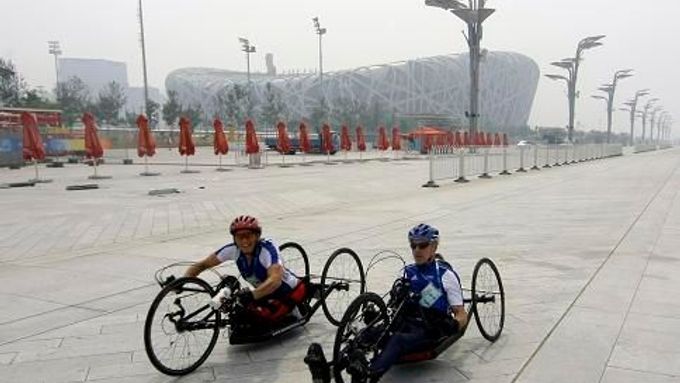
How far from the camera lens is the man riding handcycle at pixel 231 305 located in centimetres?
452

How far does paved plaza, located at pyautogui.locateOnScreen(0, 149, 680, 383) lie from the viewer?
15.0 feet

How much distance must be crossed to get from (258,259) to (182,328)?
0.79 meters

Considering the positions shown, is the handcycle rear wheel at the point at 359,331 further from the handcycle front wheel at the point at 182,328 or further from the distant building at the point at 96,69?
the distant building at the point at 96,69

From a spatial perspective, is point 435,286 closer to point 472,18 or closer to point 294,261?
point 294,261

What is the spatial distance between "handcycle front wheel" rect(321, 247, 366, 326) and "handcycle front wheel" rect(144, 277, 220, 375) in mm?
1158

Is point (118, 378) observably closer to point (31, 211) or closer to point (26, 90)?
point (31, 211)

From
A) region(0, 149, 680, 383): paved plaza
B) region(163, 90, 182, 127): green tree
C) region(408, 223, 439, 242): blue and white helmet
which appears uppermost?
region(163, 90, 182, 127): green tree

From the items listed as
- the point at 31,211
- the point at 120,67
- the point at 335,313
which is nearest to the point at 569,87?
the point at 31,211

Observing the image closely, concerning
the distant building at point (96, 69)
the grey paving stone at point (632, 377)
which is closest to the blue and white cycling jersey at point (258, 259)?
the grey paving stone at point (632, 377)

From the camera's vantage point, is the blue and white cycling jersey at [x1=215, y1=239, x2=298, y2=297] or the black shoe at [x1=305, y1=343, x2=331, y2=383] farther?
the blue and white cycling jersey at [x1=215, y1=239, x2=298, y2=297]

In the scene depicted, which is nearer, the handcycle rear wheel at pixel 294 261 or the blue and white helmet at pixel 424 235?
the blue and white helmet at pixel 424 235

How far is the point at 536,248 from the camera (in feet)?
29.3

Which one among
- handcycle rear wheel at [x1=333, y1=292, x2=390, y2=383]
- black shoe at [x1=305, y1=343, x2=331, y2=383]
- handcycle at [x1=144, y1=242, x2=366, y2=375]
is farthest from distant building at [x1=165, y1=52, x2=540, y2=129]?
black shoe at [x1=305, y1=343, x2=331, y2=383]

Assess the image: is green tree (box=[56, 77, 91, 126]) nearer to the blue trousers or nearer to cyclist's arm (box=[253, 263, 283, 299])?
cyclist's arm (box=[253, 263, 283, 299])
